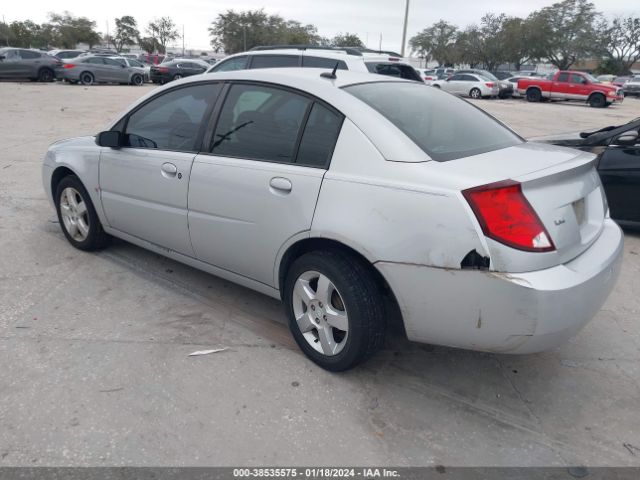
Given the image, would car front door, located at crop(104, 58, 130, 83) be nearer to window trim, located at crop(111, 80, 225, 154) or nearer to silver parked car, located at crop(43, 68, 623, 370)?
window trim, located at crop(111, 80, 225, 154)

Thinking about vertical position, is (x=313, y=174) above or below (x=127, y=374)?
above

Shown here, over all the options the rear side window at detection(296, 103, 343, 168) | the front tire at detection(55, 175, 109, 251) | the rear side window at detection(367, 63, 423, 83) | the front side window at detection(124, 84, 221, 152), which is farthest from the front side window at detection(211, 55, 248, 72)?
the rear side window at detection(296, 103, 343, 168)

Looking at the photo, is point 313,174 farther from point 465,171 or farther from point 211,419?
point 211,419

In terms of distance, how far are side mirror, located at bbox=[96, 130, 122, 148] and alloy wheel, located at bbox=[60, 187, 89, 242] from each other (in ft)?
2.42

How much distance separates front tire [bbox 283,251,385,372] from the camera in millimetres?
2711

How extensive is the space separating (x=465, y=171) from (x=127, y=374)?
6.80 ft

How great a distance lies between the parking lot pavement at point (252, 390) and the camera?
2.43 metres

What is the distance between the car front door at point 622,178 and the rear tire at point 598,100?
2427 centimetres

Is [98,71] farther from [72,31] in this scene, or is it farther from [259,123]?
[72,31]

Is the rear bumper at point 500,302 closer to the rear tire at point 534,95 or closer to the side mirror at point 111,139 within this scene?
the side mirror at point 111,139

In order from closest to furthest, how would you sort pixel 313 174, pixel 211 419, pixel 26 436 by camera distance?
pixel 26 436 < pixel 211 419 < pixel 313 174

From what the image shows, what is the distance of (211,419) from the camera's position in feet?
8.54

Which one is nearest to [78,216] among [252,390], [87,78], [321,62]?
[252,390]

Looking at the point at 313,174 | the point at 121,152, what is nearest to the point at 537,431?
the point at 313,174
